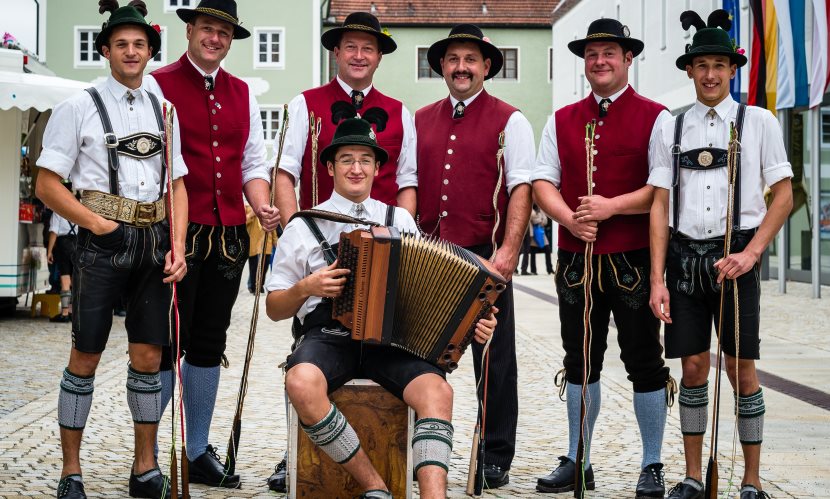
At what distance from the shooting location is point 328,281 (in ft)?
14.8

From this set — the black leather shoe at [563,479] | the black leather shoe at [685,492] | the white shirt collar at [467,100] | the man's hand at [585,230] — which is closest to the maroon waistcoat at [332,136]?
the white shirt collar at [467,100]

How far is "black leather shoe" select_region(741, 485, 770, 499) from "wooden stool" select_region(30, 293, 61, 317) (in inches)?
436

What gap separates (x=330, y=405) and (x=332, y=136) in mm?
1577

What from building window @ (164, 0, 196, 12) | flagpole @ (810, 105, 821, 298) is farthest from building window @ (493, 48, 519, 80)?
flagpole @ (810, 105, 821, 298)

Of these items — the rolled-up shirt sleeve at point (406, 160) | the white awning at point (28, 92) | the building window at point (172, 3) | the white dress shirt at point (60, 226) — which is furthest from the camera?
the building window at point (172, 3)

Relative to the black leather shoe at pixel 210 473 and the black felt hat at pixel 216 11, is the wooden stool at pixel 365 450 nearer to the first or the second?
the black leather shoe at pixel 210 473

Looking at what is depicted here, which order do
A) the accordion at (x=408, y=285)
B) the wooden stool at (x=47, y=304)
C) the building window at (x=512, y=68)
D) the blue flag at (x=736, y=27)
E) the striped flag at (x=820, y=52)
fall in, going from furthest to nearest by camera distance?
the building window at (x=512, y=68) → the blue flag at (x=736, y=27) → the striped flag at (x=820, y=52) → the wooden stool at (x=47, y=304) → the accordion at (x=408, y=285)

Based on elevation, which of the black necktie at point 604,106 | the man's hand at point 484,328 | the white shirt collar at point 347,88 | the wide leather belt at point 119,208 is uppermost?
the white shirt collar at point 347,88

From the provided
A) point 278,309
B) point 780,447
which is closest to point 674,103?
point 780,447

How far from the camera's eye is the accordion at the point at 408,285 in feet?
14.7

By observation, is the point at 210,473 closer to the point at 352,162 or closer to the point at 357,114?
the point at 352,162

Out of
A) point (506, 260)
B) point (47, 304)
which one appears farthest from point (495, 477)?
point (47, 304)

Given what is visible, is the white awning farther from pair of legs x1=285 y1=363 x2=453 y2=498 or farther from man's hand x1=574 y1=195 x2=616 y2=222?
pair of legs x1=285 y1=363 x2=453 y2=498

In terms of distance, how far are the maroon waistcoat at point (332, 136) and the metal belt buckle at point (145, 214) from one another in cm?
91
